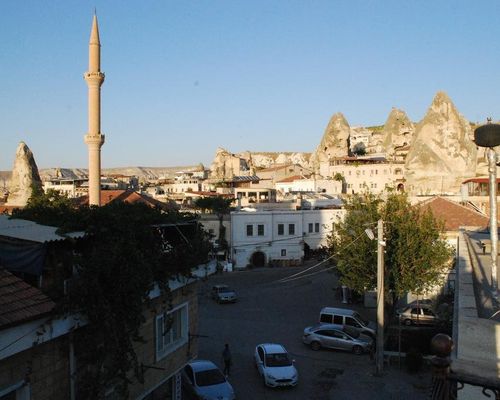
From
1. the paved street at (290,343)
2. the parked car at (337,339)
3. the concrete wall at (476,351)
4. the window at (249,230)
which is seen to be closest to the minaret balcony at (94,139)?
the paved street at (290,343)

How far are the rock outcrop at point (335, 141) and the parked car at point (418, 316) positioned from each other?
87214mm

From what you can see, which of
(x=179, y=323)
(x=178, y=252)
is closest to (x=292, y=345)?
(x=179, y=323)

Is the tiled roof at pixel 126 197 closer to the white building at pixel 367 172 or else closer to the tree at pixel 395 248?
the tree at pixel 395 248

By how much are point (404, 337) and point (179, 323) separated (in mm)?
12387

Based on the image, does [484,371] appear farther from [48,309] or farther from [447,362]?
[48,309]

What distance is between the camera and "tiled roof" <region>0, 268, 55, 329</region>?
18.7 feet

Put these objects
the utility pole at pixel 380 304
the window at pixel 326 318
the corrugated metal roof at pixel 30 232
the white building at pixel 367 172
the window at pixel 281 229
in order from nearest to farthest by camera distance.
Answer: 1. the corrugated metal roof at pixel 30 232
2. the utility pole at pixel 380 304
3. the window at pixel 326 318
4. the window at pixel 281 229
5. the white building at pixel 367 172

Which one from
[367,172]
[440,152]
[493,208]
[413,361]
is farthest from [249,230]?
[440,152]

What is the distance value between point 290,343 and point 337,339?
2.25 metres

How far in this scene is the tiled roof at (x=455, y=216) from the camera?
28.2 metres

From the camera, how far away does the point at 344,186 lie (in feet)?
268

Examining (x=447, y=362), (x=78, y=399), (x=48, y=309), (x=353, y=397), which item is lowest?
(x=353, y=397)

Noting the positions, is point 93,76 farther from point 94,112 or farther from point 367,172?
point 367,172

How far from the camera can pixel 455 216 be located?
29328 mm
